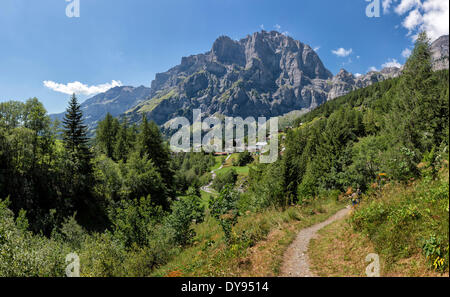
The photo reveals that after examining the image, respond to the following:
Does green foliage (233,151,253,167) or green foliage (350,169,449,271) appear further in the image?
green foliage (233,151,253,167)

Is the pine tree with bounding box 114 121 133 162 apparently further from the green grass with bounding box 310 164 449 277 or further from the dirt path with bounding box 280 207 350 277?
the green grass with bounding box 310 164 449 277

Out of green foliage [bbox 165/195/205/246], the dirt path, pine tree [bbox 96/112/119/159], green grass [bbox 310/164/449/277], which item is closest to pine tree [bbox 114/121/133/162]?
pine tree [bbox 96/112/119/159]

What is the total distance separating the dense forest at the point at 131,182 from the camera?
1050 cm

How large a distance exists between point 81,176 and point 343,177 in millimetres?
37442

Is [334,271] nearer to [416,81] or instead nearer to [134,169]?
[416,81]

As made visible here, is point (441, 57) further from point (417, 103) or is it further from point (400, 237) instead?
point (417, 103)

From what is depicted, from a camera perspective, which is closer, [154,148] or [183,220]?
[183,220]

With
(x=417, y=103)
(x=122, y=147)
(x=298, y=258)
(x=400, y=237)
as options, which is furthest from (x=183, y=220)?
(x=122, y=147)

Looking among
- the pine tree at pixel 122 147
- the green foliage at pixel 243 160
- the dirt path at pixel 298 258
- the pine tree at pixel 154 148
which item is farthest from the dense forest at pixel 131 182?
the green foliage at pixel 243 160

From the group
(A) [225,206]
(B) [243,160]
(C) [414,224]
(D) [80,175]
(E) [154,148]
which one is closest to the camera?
(C) [414,224]

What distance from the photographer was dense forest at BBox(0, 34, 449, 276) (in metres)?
10.5

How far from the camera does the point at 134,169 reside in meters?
33.1

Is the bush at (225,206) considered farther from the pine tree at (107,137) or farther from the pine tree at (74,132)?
the pine tree at (107,137)

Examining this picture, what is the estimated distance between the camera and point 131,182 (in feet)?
105
